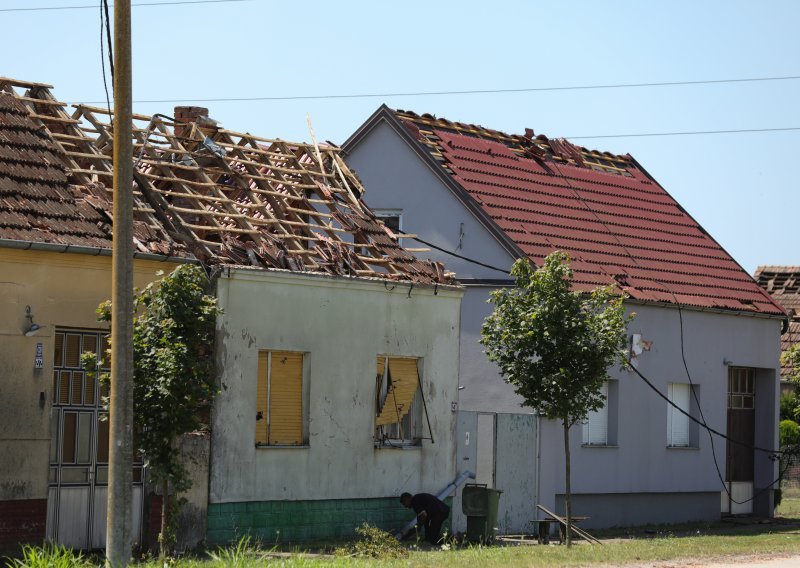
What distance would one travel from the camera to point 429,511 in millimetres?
21297

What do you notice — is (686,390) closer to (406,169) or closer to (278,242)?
(406,169)

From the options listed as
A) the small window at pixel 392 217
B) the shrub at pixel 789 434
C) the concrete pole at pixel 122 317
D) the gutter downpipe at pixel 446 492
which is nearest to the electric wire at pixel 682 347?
the small window at pixel 392 217

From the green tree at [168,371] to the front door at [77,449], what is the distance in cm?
172

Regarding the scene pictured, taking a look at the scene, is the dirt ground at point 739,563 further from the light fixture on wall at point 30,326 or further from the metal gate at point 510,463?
the light fixture on wall at point 30,326

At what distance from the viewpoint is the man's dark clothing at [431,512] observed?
838 inches

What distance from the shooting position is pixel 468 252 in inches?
1056

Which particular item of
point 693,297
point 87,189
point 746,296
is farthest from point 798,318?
point 87,189

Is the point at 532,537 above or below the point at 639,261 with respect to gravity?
below

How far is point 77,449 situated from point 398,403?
6.00 metres

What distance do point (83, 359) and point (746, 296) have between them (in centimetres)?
1950

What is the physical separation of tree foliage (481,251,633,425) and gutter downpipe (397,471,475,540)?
95.6 inches

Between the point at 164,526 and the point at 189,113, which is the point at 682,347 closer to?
the point at 189,113

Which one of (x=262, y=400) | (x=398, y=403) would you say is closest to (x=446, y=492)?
(x=398, y=403)

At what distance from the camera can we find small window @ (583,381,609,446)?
88.3 feet
